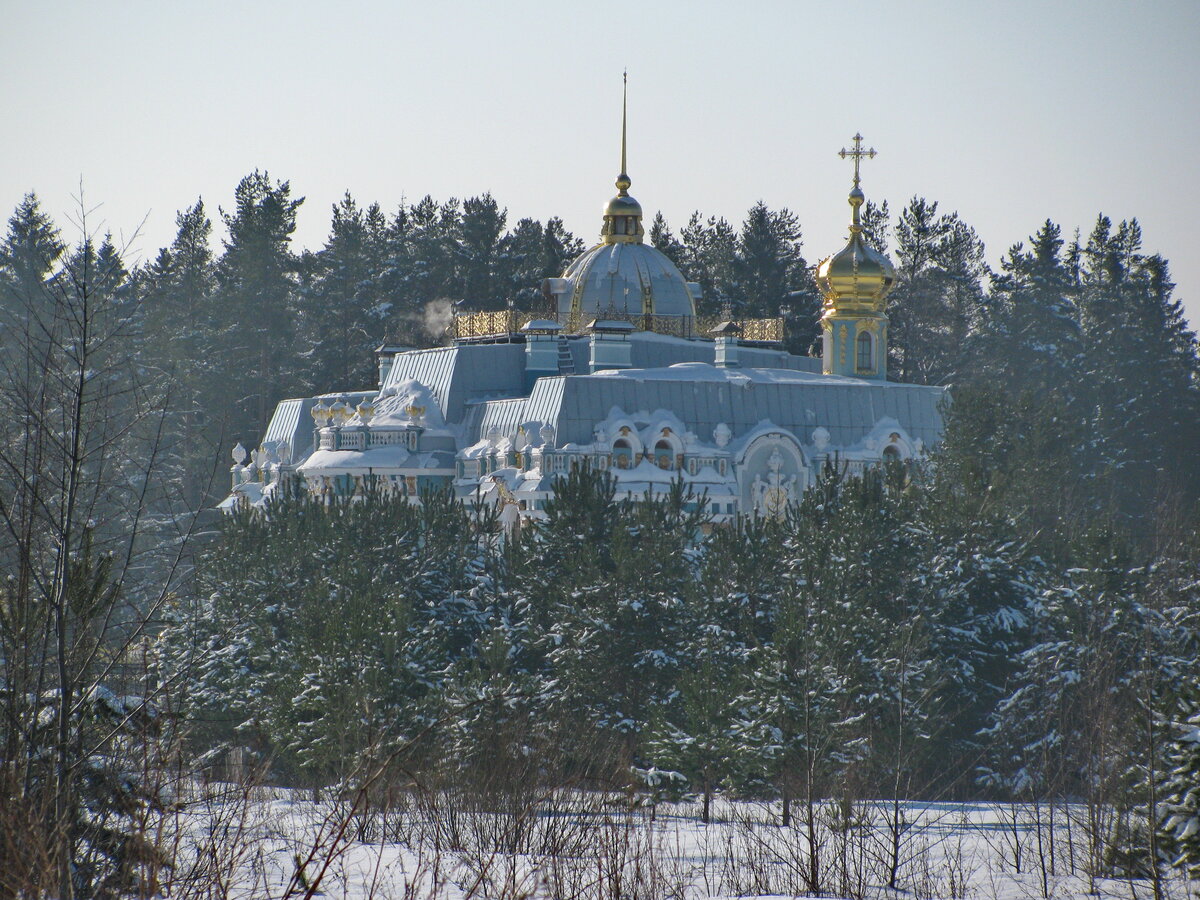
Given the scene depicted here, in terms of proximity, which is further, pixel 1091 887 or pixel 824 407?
pixel 824 407

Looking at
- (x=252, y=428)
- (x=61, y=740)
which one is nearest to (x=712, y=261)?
(x=252, y=428)

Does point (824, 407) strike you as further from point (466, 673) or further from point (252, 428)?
point (252, 428)

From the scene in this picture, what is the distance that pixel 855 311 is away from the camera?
49156mm

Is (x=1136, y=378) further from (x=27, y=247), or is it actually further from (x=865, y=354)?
(x=27, y=247)

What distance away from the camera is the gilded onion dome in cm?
4888

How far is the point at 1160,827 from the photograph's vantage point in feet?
53.3

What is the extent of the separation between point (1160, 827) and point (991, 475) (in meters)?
15.4

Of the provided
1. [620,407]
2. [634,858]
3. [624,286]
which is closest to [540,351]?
[624,286]

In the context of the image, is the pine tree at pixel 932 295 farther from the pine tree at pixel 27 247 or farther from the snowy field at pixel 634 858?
the snowy field at pixel 634 858

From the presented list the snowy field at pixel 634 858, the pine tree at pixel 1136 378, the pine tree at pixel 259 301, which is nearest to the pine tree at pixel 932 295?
the pine tree at pixel 1136 378

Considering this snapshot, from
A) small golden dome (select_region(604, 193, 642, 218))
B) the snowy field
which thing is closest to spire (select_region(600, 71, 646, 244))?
small golden dome (select_region(604, 193, 642, 218))

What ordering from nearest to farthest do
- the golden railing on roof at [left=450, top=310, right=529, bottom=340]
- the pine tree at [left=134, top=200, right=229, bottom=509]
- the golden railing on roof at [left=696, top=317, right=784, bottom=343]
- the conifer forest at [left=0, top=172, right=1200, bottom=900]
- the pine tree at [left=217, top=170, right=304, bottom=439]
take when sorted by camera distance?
the conifer forest at [left=0, top=172, right=1200, bottom=900] → the golden railing on roof at [left=450, top=310, right=529, bottom=340] → the golden railing on roof at [left=696, top=317, right=784, bottom=343] → the pine tree at [left=134, top=200, right=229, bottom=509] → the pine tree at [left=217, top=170, right=304, bottom=439]

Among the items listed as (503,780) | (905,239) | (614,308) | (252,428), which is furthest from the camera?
(905,239)

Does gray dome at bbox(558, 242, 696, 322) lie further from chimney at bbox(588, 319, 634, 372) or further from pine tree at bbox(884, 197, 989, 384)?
pine tree at bbox(884, 197, 989, 384)
